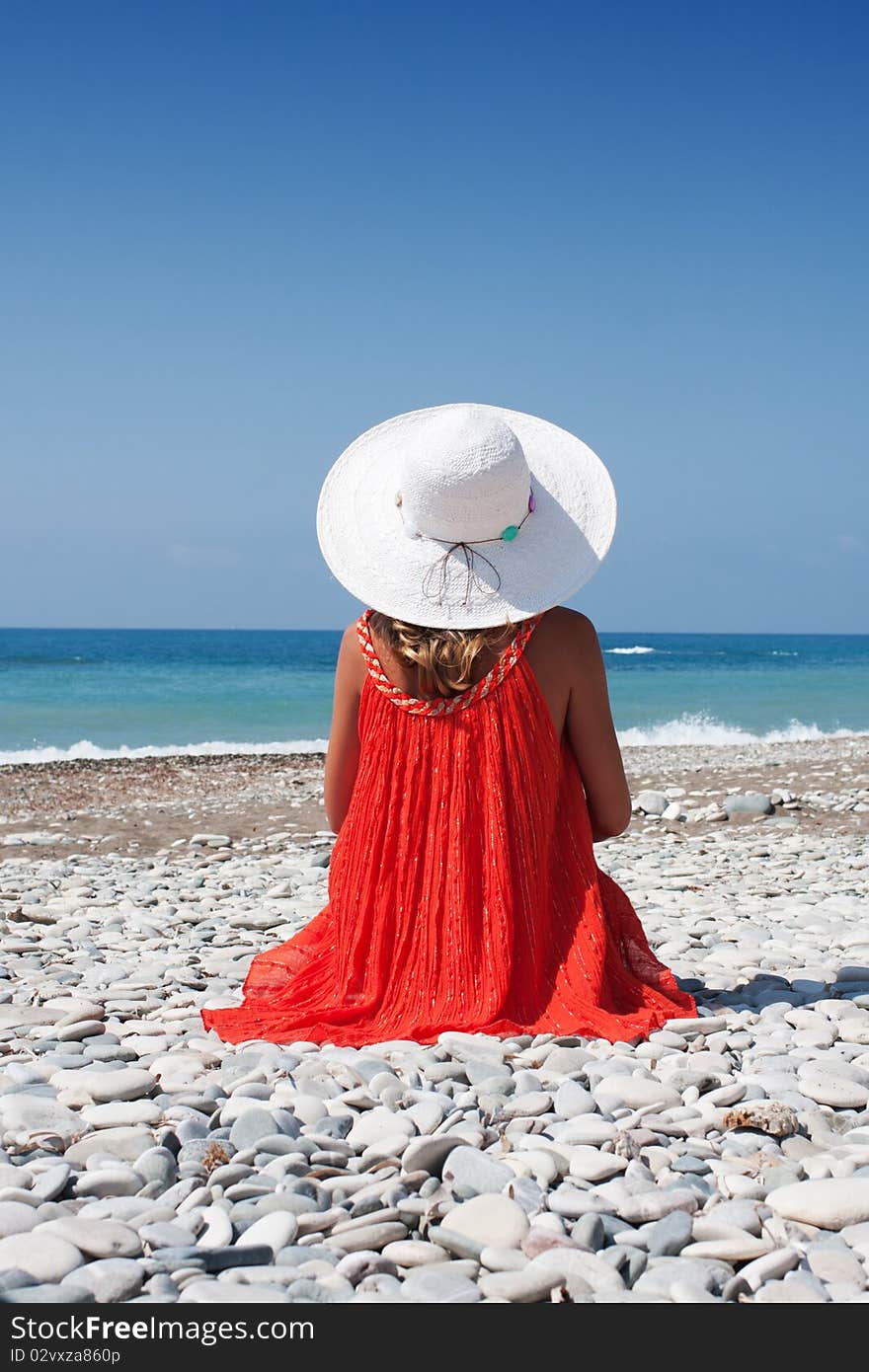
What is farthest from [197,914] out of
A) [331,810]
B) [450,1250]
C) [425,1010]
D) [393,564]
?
[450,1250]

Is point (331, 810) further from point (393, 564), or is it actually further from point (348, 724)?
point (393, 564)

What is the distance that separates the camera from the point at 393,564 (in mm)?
2998

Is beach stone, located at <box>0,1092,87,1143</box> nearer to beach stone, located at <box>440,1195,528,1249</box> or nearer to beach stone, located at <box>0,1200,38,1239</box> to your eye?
beach stone, located at <box>0,1200,38,1239</box>

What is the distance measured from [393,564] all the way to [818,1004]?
1.81 metres

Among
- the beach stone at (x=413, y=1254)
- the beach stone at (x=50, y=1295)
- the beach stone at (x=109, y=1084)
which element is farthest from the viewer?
the beach stone at (x=109, y=1084)

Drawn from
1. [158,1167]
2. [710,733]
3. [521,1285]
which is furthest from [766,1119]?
[710,733]

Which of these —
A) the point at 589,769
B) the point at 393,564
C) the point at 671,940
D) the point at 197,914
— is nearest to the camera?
the point at 393,564

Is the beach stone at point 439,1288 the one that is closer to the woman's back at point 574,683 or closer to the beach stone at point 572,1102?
the beach stone at point 572,1102

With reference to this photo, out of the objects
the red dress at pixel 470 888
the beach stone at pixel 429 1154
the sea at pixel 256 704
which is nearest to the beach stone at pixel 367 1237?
the beach stone at pixel 429 1154

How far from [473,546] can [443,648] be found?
0.27 m

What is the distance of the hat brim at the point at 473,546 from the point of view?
9.59ft

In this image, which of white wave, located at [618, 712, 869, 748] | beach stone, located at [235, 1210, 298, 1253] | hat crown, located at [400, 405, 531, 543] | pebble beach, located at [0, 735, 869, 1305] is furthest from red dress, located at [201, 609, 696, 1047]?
white wave, located at [618, 712, 869, 748]

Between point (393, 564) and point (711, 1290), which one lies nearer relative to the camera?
point (711, 1290)

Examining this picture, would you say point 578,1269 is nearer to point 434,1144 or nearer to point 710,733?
point 434,1144
